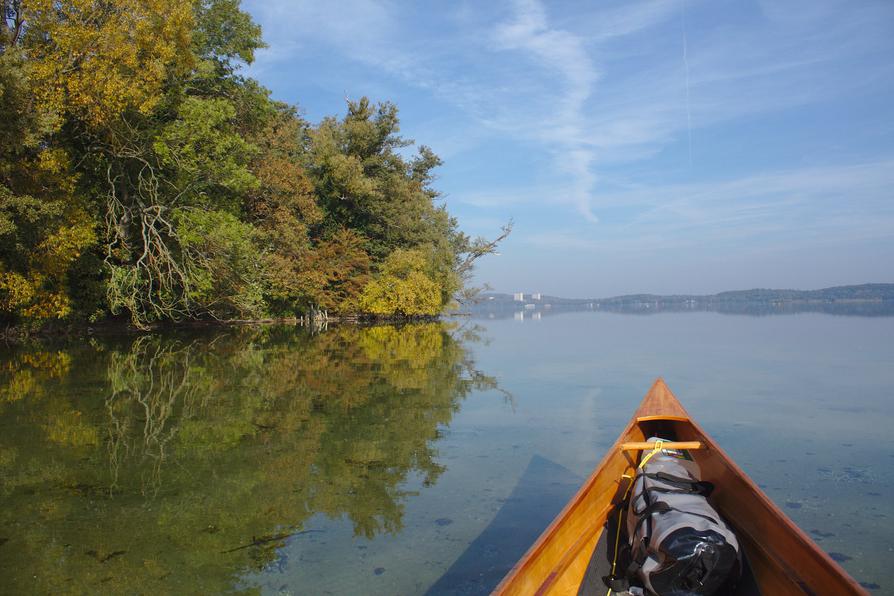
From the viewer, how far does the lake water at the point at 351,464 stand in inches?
125

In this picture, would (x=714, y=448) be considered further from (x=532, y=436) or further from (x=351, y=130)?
(x=351, y=130)

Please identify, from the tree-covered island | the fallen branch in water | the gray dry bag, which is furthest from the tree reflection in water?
the tree-covered island

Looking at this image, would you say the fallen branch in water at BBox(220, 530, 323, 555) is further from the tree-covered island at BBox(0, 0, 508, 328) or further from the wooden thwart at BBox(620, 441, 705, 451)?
the tree-covered island at BBox(0, 0, 508, 328)

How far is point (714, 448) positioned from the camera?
142 inches

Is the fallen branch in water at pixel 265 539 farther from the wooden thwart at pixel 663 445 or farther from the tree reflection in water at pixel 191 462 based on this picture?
the wooden thwart at pixel 663 445

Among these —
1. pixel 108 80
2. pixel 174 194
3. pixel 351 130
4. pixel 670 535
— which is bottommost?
pixel 670 535

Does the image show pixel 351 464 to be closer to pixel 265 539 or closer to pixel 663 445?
pixel 265 539

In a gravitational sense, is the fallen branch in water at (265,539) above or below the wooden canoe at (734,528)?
below

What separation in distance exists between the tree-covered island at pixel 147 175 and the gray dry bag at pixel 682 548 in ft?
42.3

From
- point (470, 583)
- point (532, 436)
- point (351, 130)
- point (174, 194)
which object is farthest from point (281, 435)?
point (351, 130)

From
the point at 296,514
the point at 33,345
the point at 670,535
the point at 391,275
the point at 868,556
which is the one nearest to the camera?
the point at 670,535

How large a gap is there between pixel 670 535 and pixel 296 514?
2.38m

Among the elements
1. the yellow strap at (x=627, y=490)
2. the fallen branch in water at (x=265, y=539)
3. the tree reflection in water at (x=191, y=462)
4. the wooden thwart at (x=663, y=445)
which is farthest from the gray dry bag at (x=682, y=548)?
the fallen branch in water at (x=265, y=539)

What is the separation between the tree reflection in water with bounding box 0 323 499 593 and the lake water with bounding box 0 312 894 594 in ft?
0.07
